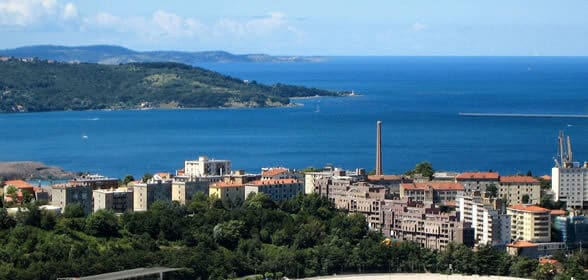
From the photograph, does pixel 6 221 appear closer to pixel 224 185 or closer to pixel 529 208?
pixel 224 185

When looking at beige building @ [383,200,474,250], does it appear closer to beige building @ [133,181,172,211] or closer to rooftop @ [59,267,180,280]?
beige building @ [133,181,172,211]

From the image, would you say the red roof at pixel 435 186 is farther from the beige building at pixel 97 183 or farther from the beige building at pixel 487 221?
the beige building at pixel 97 183

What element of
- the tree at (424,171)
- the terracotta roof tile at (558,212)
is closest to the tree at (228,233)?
the terracotta roof tile at (558,212)

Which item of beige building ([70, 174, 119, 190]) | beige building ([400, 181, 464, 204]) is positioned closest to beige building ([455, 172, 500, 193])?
beige building ([400, 181, 464, 204])

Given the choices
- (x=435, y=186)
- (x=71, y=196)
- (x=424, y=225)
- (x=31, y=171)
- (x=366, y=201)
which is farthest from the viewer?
(x=31, y=171)

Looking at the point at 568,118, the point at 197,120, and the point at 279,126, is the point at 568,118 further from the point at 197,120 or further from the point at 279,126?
the point at 197,120

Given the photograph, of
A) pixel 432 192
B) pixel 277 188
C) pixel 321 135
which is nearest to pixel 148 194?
pixel 277 188
